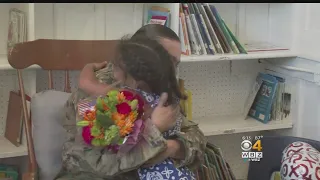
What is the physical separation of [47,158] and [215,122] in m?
0.83

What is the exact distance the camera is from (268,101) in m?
1.80

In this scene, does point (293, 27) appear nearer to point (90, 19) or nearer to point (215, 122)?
point (215, 122)

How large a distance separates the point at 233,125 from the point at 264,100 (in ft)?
0.53

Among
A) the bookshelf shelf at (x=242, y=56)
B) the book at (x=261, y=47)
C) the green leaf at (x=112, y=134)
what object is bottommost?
the green leaf at (x=112, y=134)

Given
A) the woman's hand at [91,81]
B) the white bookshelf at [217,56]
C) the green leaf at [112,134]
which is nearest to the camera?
the green leaf at [112,134]

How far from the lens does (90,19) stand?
5.39 feet

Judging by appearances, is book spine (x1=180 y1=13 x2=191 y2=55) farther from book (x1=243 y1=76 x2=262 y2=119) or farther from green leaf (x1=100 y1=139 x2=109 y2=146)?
green leaf (x1=100 y1=139 x2=109 y2=146)

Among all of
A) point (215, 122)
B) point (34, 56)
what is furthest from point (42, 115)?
point (215, 122)

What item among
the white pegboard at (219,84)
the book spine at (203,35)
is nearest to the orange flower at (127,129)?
the book spine at (203,35)

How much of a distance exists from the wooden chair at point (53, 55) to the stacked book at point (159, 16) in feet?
1.28

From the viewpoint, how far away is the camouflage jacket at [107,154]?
0.91 metres

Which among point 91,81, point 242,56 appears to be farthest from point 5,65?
point 242,56

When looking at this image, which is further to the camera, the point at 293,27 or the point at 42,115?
the point at 293,27

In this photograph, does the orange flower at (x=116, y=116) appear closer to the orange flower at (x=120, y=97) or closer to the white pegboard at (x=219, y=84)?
the orange flower at (x=120, y=97)
